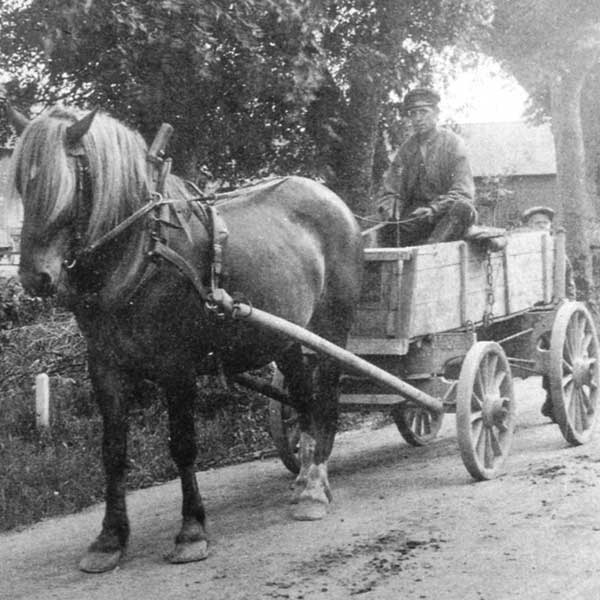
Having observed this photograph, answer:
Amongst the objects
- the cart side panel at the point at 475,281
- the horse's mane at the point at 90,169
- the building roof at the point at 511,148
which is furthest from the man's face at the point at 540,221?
the building roof at the point at 511,148

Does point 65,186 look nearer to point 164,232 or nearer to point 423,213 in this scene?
point 164,232

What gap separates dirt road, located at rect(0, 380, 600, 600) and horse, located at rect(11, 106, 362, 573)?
0.21m

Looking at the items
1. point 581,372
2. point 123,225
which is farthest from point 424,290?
point 123,225

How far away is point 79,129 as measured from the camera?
4434 mm

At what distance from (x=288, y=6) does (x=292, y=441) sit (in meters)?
4.48

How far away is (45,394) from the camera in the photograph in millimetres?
7840

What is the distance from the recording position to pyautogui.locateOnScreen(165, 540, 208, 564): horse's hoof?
491 cm

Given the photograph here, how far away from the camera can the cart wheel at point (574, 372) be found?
7137 millimetres

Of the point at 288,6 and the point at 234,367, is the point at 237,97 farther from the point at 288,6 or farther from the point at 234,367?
the point at 234,367

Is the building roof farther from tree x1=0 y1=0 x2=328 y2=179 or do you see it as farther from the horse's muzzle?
the horse's muzzle

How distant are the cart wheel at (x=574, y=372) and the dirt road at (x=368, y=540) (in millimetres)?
238

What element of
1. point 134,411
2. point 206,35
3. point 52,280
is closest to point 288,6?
point 206,35

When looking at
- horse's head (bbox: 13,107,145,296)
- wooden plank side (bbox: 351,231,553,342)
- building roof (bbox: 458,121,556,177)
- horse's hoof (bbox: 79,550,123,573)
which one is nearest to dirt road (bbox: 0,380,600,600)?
horse's hoof (bbox: 79,550,123,573)

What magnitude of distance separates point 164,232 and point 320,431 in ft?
6.63
